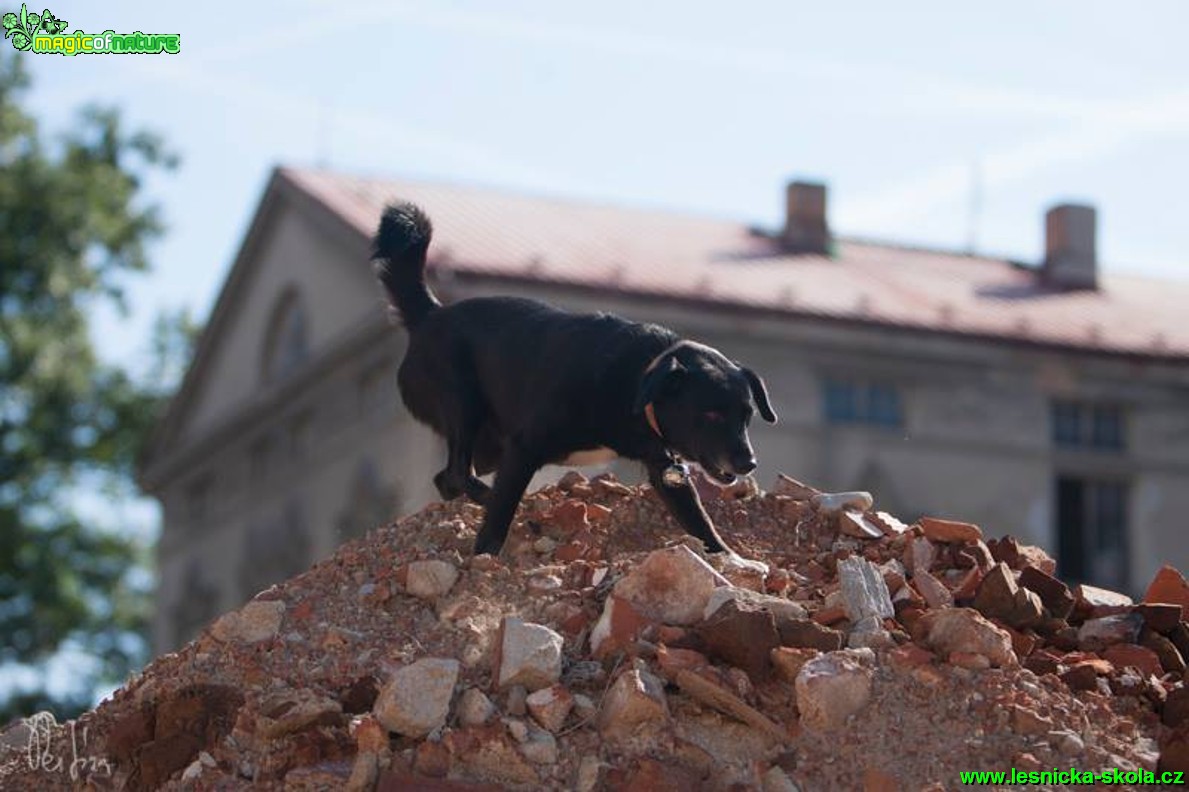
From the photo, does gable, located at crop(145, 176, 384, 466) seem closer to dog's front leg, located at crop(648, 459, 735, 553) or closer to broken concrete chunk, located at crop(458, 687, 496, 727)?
dog's front leg, located at crop(648, 459, 735, 553)

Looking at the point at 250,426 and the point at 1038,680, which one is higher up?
the point at 1038,680

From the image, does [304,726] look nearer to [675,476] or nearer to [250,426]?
[675,476]

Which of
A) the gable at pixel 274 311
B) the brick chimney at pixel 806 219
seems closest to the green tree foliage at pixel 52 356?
the gable at pixel 274 311

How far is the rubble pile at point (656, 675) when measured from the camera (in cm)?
717

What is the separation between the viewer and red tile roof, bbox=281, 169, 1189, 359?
3141 cm

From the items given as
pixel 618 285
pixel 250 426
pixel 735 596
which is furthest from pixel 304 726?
pixel 250 426

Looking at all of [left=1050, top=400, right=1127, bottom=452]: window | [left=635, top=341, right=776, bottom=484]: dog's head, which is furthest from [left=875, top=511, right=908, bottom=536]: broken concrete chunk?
[left=1050, top=400, right=1127, bottom=452]: window

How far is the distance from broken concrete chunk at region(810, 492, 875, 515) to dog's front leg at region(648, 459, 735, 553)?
2.02 ft

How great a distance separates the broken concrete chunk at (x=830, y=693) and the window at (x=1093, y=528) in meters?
27.8

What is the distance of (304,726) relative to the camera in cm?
743

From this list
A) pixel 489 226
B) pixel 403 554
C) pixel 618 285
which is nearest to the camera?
pixel 403 554

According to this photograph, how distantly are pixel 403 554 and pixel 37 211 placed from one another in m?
27.3

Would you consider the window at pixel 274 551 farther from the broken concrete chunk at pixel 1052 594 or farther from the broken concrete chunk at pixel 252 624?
the broken concrete chunk at pixel 1052 594

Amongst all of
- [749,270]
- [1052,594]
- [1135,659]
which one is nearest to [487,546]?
[1052,594]
